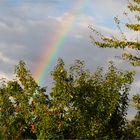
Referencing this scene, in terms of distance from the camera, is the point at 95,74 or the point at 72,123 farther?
the point at 95,74

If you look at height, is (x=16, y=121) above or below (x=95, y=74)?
below

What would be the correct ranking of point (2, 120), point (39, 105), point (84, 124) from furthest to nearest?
point (2, 120), point (39, 105), point (84, 124)

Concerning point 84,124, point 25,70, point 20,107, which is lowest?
point 84,124

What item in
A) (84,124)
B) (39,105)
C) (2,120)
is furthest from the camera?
(2,120)

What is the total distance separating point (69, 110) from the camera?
23.6 metres

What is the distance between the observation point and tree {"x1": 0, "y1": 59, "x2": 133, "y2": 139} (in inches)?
920

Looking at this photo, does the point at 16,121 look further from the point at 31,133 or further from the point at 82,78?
the point at 82,78

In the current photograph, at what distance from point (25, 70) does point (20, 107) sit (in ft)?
7.12

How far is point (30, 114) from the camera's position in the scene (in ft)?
82.1

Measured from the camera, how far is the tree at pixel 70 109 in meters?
23.4

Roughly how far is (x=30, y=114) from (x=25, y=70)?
2.97m

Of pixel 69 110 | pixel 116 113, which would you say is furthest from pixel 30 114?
pixel 116 113

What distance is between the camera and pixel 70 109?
2375cm

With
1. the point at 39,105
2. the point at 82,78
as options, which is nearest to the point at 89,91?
the point at 82,78
